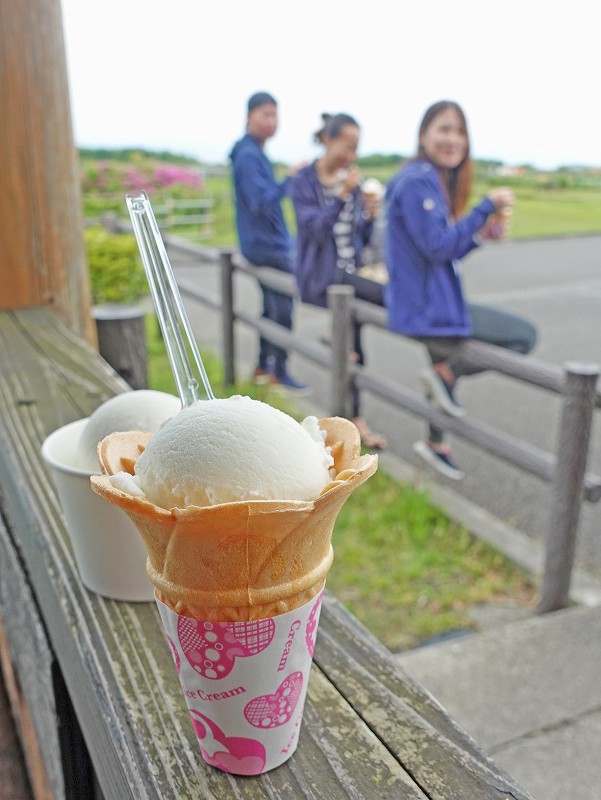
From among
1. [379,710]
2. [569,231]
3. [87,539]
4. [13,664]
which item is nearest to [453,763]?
[379,710]

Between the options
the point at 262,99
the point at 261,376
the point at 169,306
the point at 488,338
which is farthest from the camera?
the point at 261,376

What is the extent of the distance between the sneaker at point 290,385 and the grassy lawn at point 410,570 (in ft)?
5.75

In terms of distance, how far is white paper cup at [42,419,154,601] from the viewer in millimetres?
847

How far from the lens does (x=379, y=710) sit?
694 millimetres

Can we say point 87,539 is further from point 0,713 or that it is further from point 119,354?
point 0,713

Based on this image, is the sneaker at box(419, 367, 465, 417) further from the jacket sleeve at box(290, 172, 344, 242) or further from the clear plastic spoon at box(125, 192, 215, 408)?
the clear plastic spoon at box(125, 192, 215, 408)

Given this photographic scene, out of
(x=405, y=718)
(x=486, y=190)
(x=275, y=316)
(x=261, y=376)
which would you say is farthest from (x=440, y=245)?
(x=486, y=190)

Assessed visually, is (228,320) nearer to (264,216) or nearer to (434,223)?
(264,216)

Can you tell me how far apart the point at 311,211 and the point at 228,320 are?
1580 millimetres

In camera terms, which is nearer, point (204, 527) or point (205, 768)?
point (204, 527)

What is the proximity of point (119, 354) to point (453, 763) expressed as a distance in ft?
5.34

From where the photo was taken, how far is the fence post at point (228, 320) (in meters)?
5.74

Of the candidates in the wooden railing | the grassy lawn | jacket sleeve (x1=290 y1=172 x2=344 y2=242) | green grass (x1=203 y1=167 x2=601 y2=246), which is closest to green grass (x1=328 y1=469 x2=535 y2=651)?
the grassy lawn

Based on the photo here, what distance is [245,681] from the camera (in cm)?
62
